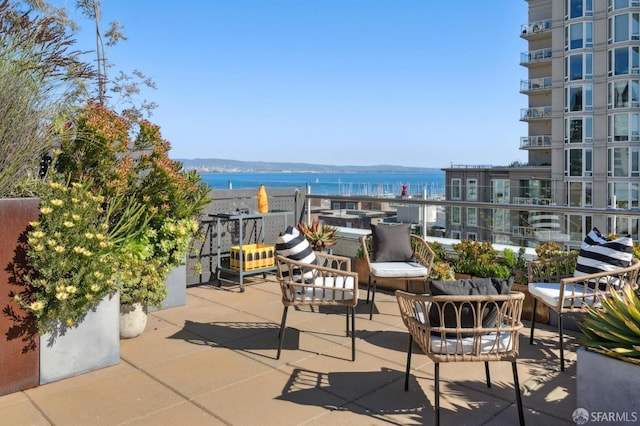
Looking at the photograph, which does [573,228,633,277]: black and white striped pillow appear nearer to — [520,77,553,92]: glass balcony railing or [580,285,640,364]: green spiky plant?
[580,285,640,364]: green spiky plant

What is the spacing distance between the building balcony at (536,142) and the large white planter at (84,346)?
32.8m

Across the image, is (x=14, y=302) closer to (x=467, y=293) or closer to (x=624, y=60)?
(x=467, y=293)

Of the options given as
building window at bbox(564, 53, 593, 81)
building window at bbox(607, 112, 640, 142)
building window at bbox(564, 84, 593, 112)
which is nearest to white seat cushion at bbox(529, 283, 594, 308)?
building window at bbox(607, 112, 640, 142)

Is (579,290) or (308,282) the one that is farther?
(308,282)

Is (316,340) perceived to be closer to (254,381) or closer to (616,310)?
(254,381)

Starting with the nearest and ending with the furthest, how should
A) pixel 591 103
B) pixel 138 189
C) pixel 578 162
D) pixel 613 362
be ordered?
pixel 613 362 < pixel 138 189 < pixel 591 103 < pixel 578 162

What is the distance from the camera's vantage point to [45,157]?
11.3ft

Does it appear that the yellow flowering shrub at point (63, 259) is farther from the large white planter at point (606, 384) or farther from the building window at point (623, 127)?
the building window at point (623, 127)

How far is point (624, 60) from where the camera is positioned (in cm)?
2614

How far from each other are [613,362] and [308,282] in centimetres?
209

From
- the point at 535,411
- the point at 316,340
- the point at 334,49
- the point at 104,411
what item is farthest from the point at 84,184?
the point at 334,49

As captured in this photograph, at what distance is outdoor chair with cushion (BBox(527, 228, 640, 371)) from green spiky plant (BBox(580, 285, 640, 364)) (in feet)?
2.82

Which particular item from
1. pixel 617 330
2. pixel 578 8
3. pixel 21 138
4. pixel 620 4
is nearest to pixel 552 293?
pixel 617 330

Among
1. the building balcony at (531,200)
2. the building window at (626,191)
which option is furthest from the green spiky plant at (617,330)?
the building window at (626,191)
